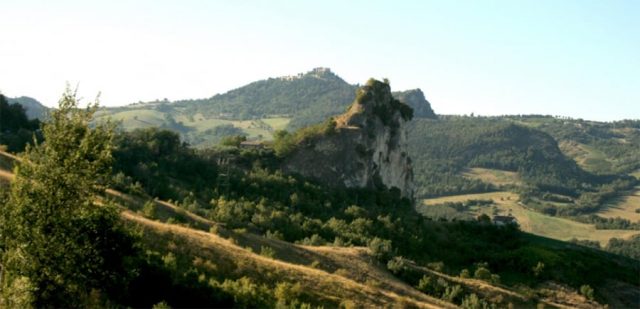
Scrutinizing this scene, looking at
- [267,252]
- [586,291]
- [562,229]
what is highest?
[267,252]

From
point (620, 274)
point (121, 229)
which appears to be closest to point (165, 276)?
point (121, 229)

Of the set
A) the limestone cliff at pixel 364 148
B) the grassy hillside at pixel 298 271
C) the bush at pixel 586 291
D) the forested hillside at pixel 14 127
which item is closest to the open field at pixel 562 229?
the limestone cliff at pixel 364 148

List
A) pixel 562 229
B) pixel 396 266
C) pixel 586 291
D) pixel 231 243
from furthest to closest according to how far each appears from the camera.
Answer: pixel 562 229
pixel 586 291
pixel 396 266
pixel 231 243

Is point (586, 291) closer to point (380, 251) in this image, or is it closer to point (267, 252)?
point (380, 251)

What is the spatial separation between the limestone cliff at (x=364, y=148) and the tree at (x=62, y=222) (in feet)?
258

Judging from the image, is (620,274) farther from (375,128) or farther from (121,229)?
(121,229)

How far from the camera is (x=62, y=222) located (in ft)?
65.8

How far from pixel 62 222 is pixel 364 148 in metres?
86.7

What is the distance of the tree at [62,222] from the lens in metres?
19.6

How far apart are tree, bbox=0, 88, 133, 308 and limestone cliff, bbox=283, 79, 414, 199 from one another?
258 feet

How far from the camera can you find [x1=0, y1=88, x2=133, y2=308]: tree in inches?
771

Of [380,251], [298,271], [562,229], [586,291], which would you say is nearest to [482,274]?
[586,291]

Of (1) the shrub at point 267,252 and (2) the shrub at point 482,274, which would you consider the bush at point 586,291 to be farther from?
(1) the shrub at point 267,252

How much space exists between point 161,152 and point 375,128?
40649 millimetres
